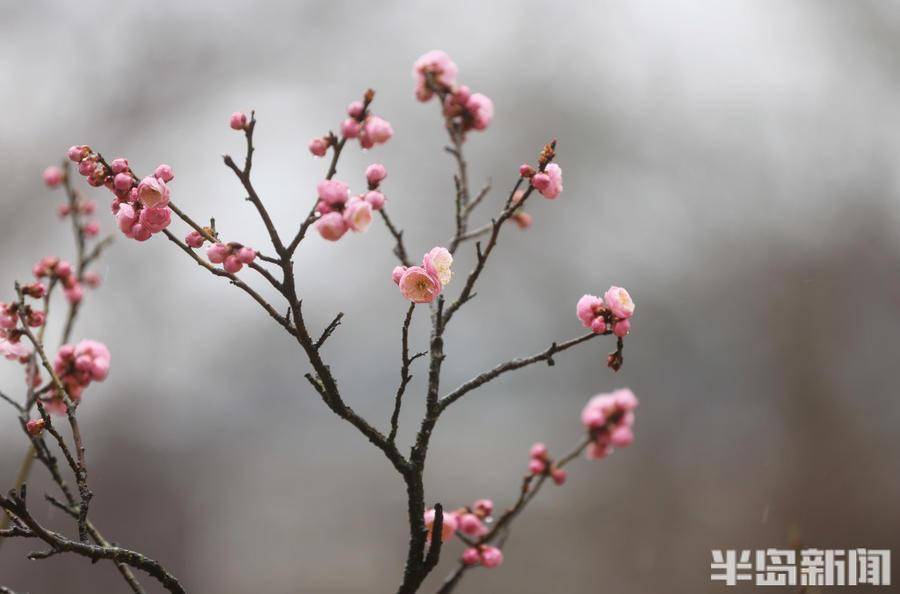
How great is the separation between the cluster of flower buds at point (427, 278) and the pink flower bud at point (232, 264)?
0.16 meters

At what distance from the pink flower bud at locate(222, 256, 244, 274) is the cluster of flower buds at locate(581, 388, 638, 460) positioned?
0.40 metres

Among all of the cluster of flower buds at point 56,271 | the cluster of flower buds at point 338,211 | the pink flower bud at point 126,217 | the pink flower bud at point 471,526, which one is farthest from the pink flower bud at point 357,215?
the cluster of flower buds at point 56,271

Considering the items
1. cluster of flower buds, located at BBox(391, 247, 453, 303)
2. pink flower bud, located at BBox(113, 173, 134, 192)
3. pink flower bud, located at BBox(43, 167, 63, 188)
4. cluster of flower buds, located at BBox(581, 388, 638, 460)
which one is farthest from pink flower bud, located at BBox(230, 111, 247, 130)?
pink flower bud, located at BBox(43, 167, 63, 188)

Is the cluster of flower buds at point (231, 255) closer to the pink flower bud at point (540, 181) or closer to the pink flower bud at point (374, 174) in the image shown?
the pink flower bud at point (374, 174)

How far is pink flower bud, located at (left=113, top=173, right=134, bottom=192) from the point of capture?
0.62 metres

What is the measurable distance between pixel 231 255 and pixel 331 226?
4.0 inches

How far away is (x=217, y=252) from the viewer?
601 millimetres

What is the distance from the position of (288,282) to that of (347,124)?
0.19m

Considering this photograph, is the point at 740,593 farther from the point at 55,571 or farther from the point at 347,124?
the point at 55,571

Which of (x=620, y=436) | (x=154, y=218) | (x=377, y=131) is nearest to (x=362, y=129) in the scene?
(x=377, y=131)

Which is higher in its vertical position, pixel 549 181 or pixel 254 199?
pixel 549 181

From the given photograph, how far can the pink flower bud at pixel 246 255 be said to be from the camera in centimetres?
59

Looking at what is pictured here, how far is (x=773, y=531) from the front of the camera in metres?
2.75

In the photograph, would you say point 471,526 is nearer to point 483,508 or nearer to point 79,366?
point 483,508
